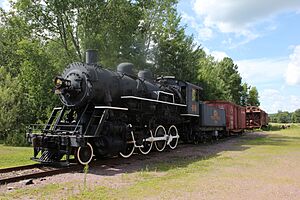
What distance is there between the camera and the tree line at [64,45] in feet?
71.4

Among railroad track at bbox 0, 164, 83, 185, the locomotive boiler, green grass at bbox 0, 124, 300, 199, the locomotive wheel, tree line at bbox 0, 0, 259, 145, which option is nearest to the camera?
green grass at bbox 0, 124, 300, 199

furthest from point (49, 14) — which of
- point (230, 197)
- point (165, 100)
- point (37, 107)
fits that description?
point (230, 197)

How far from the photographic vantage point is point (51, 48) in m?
25.4

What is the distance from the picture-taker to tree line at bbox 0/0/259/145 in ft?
71.4

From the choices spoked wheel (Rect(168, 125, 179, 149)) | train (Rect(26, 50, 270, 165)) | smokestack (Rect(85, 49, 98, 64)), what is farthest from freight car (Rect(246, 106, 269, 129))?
smokestack (Rect(85, 49, 98, 64))

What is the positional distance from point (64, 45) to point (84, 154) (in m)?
16.9

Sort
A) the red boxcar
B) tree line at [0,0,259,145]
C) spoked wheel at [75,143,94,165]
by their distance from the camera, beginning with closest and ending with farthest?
spoked wheel at [75,143,94,165], tree line at [0,0,259,145], the red boxcar

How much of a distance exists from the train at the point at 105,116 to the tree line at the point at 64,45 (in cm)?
913

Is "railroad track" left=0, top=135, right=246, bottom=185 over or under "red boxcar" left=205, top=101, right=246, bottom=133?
under

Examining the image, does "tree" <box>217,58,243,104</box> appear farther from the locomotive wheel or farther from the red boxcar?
the locomotive wheel

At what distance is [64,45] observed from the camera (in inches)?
987

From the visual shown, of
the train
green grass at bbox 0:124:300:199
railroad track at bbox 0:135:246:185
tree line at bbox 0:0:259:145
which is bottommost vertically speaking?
green grass at bbox 0:124:300:199

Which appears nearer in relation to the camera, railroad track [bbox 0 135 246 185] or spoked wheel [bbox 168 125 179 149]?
railroad track [bbox 0 135 246 185]

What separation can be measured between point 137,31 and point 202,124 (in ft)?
43.9
